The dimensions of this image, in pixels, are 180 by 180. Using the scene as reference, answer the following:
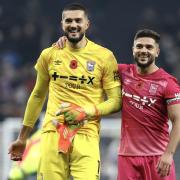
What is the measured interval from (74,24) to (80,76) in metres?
0.42

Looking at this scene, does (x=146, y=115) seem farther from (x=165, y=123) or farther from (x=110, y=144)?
(x=110, y=144)

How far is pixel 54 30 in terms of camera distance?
621 inches

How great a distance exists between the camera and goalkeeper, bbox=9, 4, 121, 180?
7.14 m

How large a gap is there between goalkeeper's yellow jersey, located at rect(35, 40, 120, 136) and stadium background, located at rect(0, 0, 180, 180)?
7896mm

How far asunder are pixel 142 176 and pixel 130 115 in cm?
50

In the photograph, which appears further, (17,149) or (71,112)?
(17,149)

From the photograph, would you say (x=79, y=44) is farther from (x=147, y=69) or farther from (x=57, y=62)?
(x=147, y=69)

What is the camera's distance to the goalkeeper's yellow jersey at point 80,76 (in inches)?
284

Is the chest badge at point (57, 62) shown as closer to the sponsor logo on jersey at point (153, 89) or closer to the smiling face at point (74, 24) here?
the smiling face at point (74, 24)

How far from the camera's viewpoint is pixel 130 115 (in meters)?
7.30

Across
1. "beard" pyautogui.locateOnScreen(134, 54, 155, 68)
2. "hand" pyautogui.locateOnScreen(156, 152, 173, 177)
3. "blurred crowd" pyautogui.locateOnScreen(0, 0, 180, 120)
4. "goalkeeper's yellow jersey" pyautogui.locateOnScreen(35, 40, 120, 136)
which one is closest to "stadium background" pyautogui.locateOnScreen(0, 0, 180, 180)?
"blurred crowd" pyautogui.locateOnScreen(0, 0, 180, 120)

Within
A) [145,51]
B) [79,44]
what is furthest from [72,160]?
[145,51]

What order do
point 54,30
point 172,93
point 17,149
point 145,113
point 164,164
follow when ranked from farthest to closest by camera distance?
point 54,30
point 17,149
point 145,113
point 172,93
point 164,164

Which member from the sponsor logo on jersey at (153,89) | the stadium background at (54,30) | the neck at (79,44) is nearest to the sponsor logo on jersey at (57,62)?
the neck at (79,44)
